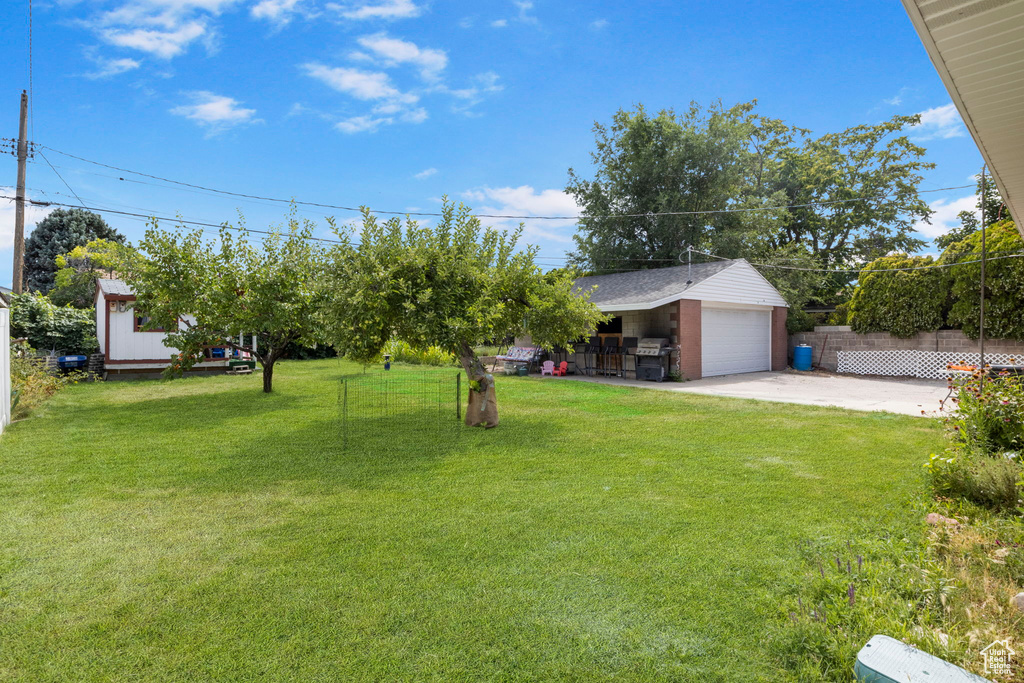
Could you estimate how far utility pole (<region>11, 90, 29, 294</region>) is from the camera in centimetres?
1517

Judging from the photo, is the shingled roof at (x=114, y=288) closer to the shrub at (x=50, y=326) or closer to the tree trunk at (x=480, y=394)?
the shrub at (x=50, y=326)

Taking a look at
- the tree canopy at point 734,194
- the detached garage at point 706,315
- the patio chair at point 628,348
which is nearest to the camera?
the detached garage at point 706,315

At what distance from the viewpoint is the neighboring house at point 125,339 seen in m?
15.1

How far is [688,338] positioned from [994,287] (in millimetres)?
8070

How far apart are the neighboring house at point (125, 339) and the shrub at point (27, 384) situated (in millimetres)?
2600

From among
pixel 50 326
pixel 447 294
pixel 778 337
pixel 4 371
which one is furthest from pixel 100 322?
pixel 778 337

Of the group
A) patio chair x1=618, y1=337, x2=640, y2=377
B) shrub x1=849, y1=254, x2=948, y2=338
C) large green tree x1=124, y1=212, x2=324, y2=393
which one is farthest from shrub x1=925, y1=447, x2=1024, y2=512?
shrub x1=849, y1=254, x2=948, y2=338

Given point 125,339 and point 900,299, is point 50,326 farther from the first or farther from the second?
point 900,299

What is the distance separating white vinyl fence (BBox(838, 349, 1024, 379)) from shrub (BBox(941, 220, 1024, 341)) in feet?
2.51

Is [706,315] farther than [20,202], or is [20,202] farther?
[706,315]

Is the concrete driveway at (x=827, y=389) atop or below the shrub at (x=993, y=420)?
below

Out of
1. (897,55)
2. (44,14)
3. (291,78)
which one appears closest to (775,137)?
(897,55)

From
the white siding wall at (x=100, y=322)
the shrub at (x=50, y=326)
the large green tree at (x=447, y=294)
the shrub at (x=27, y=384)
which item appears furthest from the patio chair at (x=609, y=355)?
the shrub at (x=50, y=326)

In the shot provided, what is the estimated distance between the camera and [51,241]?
32.6 metres
